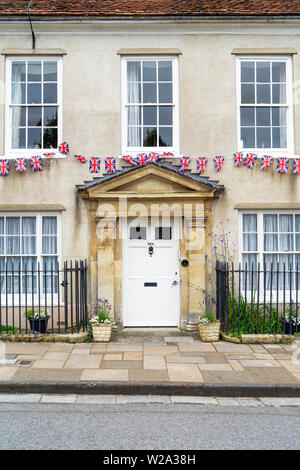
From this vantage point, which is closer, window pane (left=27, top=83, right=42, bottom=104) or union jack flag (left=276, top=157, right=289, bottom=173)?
union jack flag (left=276, top=157, right=289, bottom=173)

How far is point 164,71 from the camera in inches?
377

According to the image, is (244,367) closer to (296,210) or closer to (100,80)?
(296,210)

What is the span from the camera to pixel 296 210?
31.1 feet

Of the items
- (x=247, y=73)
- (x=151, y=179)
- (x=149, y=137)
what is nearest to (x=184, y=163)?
(x=151, y=179)

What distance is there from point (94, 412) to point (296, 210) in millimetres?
6406

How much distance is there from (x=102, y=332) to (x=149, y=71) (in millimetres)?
5770

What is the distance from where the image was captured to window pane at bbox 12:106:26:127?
31.3ft

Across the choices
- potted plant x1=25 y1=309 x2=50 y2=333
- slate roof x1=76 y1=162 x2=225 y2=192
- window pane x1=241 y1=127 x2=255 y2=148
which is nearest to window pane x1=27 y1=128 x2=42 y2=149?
slate roof x1=76 y1=162 x2=225 y2=192

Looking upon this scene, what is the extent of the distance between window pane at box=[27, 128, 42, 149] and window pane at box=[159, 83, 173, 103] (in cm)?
282

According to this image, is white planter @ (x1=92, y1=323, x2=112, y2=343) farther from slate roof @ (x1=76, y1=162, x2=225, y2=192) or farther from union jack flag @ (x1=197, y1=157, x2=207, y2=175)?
union jack flag @ (x1=197, y1=157, x2=207, y2=175)

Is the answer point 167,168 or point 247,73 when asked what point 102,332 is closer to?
point 167,168

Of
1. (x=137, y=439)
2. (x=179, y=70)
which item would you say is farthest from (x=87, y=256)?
(x=137, y=439)

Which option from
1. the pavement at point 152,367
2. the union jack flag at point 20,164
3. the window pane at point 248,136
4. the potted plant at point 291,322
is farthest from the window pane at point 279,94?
the union jack flag at point 20,164
